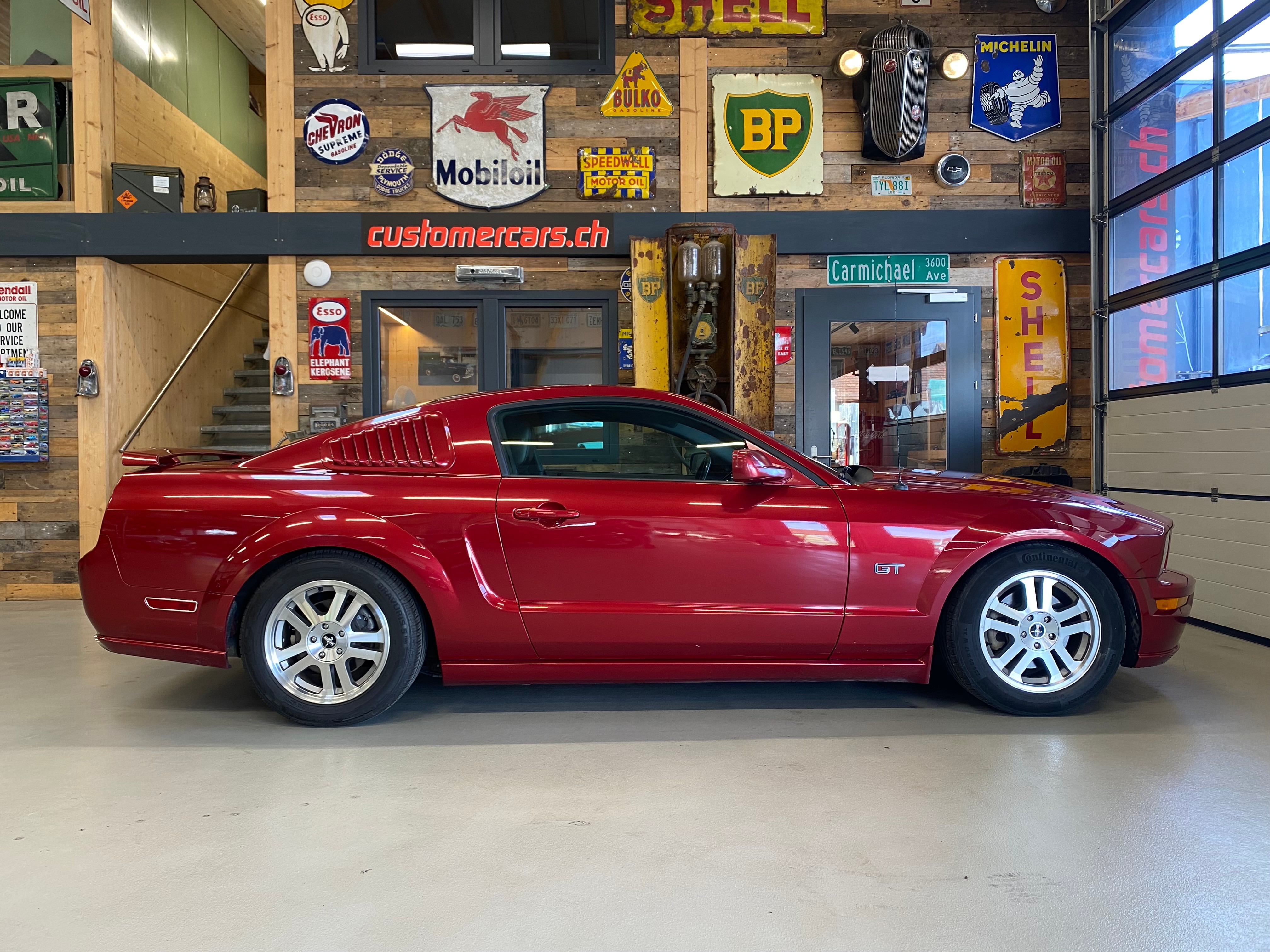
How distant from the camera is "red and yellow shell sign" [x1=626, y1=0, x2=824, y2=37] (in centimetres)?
548

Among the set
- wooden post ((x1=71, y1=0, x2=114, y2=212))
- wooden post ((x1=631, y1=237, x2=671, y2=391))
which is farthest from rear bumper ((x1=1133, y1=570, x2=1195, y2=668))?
wooden post ((x1=71, y1=0, x2=114, y2=212))

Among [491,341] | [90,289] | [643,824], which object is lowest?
[643,824]

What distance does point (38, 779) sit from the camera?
7.38ft

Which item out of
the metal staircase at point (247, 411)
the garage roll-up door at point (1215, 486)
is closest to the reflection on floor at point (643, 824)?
the garage roll-up door at point (1215, 486)

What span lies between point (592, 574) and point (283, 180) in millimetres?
4470

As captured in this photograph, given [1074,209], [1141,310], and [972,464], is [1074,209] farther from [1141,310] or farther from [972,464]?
[972,464]

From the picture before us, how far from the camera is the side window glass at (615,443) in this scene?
8.92ft

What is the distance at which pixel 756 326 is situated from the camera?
17.0 feet

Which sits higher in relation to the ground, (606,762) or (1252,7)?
(1252,7)

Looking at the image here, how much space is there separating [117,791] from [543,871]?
1.36 meters

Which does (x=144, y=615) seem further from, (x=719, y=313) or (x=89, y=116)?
(x=89, y=116)

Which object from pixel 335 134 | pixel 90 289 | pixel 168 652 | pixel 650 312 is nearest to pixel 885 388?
pixel 650 312

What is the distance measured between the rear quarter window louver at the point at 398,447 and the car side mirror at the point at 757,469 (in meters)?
1.01

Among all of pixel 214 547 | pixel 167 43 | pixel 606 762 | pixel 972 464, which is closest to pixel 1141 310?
pixel 972 464
